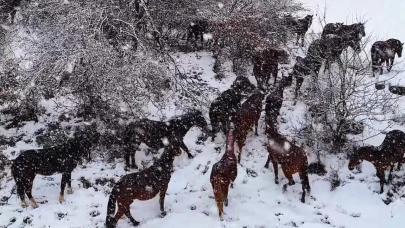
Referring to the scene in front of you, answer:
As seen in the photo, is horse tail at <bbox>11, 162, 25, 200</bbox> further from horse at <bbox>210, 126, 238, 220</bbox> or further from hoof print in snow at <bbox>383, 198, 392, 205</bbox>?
hoof print in snow at <bbox>383, 198, 392, 205</bbox>

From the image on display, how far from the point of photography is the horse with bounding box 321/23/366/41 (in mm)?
13618

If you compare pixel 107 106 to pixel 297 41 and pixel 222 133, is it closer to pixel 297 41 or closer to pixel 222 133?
pixel 222 133

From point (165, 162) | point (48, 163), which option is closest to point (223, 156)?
point (165, 162)

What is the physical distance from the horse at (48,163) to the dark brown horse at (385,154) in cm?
548

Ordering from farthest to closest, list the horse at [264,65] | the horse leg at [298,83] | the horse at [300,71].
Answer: the horse at [264,65] → the horse leg at [298,83] → the horse at [300,71]

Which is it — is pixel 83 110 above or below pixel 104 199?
above

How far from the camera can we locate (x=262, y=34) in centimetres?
1452

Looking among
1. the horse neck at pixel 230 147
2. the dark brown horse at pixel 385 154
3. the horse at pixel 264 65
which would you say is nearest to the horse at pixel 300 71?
the horse at pixel 264 65

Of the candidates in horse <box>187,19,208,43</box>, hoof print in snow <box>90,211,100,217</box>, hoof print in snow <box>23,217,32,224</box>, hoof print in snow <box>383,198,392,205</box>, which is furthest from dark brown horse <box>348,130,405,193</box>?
horse <box>187,19,208,43</box>

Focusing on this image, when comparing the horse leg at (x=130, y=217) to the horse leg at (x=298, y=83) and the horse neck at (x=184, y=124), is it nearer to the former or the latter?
the horse neck at (x=184, y=124)

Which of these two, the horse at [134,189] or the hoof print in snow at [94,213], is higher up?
the horse at [134,189]

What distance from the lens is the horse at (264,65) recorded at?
510 inches

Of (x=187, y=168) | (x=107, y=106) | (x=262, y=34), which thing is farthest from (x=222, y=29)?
(x=187, y=168)

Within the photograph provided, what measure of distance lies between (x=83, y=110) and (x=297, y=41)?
7549 millimetres
